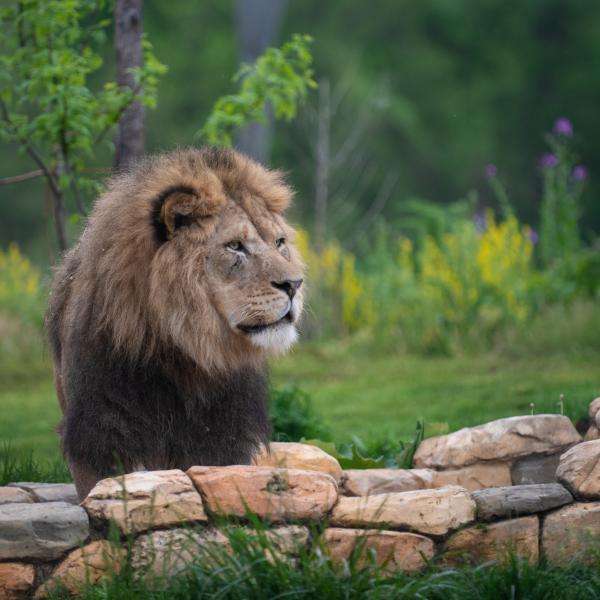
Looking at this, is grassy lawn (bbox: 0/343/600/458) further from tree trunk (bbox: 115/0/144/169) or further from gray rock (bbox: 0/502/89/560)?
gray rock (bbox: 0/502/89/560)

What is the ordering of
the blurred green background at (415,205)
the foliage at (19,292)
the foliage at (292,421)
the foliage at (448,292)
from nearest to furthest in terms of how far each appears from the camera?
the foliage at (292,421), the blurred green background at (415,205), the foliage at (448,292), the foliage at (19,292)

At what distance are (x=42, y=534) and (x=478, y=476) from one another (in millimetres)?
2487

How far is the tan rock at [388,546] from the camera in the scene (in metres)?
4.49

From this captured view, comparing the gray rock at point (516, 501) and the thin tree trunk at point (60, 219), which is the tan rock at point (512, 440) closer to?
the gray rock at point (516, 501)

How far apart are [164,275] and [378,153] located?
24498 millimetres

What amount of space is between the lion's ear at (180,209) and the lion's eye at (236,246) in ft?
0.54

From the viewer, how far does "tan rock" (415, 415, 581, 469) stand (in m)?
6.05

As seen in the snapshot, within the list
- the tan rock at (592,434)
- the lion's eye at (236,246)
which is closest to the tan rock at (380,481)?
the tan rock at (592,434)

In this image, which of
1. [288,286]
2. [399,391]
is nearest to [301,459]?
[288,286]

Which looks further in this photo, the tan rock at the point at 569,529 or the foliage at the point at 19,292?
the foliage at the point at 19,292

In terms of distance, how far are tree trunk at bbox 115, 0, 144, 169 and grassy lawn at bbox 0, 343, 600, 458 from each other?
2205 mm

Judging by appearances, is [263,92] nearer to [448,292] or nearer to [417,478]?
[417,478]

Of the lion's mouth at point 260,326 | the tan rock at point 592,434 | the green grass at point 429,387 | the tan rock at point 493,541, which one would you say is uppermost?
the lion's mouth at point 260,326

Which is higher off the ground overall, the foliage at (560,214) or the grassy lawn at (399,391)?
the foliage at (560,214)
